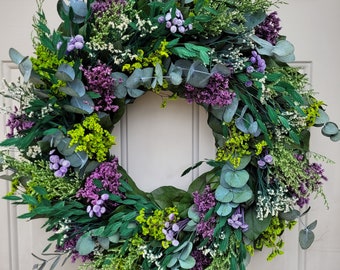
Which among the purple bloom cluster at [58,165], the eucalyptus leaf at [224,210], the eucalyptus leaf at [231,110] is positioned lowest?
the eucalyptus leaf at [224,210]

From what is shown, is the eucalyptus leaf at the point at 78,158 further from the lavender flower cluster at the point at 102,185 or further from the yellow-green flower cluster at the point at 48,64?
the yellow-green flower cluster at the point at 48,64

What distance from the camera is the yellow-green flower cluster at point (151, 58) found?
0.88 m

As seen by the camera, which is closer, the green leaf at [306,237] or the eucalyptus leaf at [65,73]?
the eucalyptus leaf at [65,73]

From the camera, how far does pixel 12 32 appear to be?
1166 millimetres

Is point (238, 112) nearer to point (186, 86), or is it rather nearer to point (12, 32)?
point (186, 86)

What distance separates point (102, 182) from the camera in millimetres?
909

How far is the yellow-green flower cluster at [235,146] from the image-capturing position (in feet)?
2.96

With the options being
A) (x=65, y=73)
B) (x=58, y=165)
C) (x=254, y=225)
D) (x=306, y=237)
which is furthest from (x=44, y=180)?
(x=306, y=237)

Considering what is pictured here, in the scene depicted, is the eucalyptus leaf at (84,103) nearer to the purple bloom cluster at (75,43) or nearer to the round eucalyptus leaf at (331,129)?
the purple bloom cluster at (75,43)

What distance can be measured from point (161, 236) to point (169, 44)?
0.47m

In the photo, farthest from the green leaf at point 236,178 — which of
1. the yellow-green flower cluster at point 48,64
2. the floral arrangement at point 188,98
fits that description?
the yellow-green flower cluster at point 48,64

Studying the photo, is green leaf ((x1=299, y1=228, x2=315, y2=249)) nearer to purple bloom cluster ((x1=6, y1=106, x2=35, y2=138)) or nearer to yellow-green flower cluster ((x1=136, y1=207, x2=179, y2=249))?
yellow-green flower cluster ((x1=136, y1=207, x2=179, y2=249))

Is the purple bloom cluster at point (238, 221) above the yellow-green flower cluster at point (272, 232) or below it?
above

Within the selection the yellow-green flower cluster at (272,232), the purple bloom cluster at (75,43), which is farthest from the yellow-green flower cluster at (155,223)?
the purple bloom cluster at (75,43)
